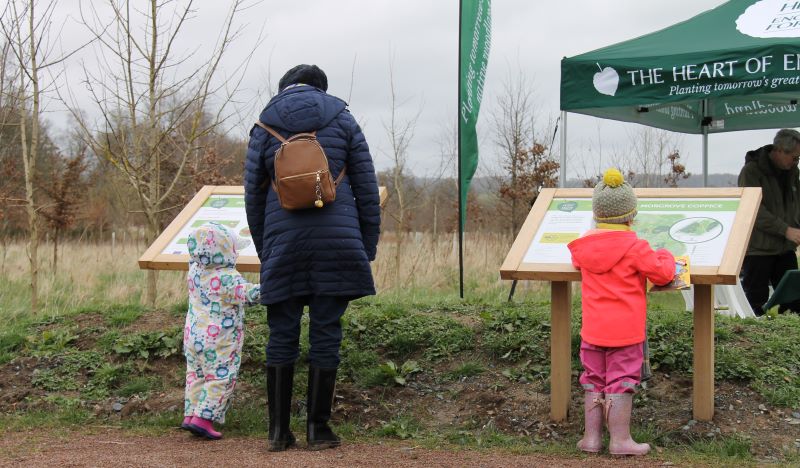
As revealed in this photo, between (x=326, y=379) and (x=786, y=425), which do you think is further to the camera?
(x=786, y=425)

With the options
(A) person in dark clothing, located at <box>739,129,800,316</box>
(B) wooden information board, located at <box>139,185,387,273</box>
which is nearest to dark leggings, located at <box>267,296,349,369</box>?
(B) wooden information board, located at <box>139,185,387,273</box>

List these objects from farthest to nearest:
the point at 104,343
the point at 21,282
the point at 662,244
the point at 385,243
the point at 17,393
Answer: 1. the point at 385,243
2. the point at 21,282
3. the point at 104,343
4. the point at 17,393
5. the point at 662,244

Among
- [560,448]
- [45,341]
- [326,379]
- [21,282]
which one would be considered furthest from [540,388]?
[21,282]

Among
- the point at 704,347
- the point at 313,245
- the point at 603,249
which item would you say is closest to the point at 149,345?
the point at 313,245

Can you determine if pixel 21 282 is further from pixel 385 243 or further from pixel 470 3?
pixel 470 3

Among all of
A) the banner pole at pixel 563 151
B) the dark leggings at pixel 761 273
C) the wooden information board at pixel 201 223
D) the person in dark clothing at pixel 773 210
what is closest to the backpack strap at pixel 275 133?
the wooden information board at pixel 201 223

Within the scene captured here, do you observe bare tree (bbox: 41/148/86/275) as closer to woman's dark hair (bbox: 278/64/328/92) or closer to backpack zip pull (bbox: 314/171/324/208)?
woman's dark hair (bbox: 278/64/328/92)

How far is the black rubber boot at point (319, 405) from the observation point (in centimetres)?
441

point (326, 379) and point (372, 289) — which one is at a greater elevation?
point (372, 289)

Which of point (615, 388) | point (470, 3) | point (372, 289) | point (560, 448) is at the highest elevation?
point (470, 3)

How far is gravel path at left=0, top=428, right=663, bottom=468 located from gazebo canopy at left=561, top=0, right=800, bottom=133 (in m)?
4.00

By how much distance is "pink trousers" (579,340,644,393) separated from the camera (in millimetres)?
4344

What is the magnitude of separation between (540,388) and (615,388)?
3.58 feet

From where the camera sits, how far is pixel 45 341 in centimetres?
652
